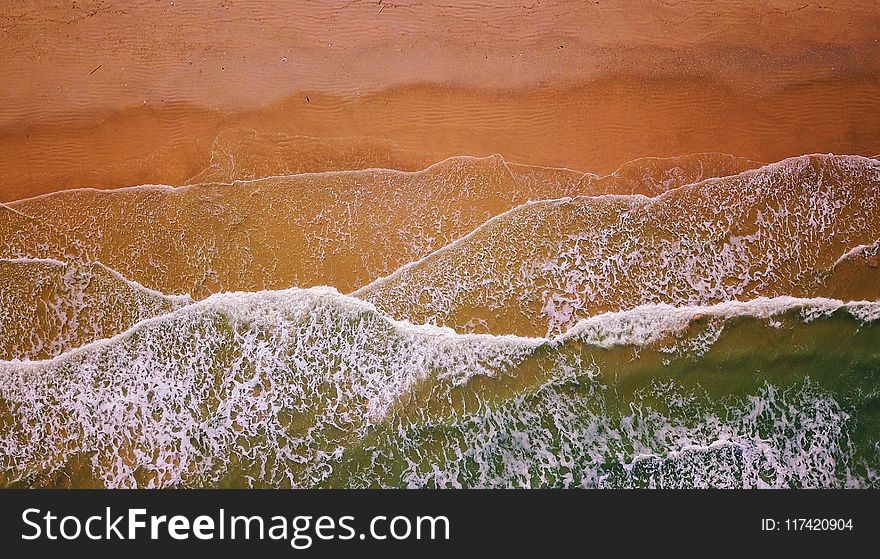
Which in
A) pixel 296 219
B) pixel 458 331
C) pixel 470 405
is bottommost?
pixel 470 405

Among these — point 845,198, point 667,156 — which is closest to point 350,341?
point 667,156

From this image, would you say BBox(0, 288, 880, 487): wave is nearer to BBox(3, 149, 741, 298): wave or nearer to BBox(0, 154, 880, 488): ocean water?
BBox(0, 154, 880, 488): ocean water

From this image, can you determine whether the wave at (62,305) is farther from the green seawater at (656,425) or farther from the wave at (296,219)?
the green seawater at (656,425)

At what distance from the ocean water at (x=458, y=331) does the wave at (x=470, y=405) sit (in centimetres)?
1

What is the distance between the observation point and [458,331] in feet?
10.6

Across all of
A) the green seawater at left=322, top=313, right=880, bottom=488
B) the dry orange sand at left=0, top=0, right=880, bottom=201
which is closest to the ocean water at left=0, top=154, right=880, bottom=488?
the green seawater at left=322, top=313, right=880, bottom=488

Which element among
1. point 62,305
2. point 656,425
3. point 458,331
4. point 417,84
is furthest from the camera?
point 417,84

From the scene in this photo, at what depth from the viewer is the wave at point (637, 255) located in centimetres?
324

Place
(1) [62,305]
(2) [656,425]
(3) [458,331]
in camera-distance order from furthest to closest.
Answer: (1) [62,305] < (3) [458,331] < (2) [656,425]

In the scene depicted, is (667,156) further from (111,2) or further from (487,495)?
(111,2)

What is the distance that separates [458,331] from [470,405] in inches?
17.6

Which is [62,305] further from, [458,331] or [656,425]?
[656,425]

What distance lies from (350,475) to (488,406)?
2.93 ft

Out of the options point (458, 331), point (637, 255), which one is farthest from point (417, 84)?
point (637, 255)
